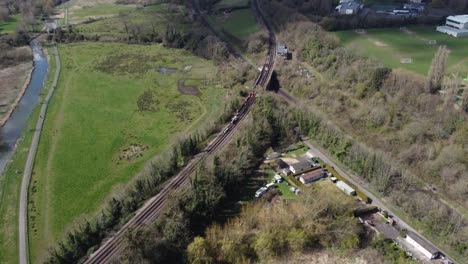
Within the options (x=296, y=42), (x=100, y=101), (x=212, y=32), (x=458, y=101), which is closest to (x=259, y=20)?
(x=212, y=32)

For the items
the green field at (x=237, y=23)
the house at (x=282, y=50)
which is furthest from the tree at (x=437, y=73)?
the green field at (x=237, y=23)

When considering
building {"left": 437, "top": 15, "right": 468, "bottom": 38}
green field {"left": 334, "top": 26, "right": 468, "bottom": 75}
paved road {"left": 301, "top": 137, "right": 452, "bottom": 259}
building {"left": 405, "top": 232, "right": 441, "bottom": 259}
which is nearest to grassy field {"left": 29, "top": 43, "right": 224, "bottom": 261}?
paved road {"left": 301, "top": 137, "right": 452, "bottom": 259}

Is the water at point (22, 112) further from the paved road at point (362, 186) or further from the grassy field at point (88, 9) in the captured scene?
the paved road at point (362, 186)

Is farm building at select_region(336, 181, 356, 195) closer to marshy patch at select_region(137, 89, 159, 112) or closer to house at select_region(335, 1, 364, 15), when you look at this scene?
marshy patch at select_region(137, 89, 159, 112)

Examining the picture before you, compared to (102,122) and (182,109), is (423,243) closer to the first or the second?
(182,109)

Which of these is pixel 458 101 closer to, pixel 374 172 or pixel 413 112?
pixel 413 112

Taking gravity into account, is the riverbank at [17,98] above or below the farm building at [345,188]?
above
